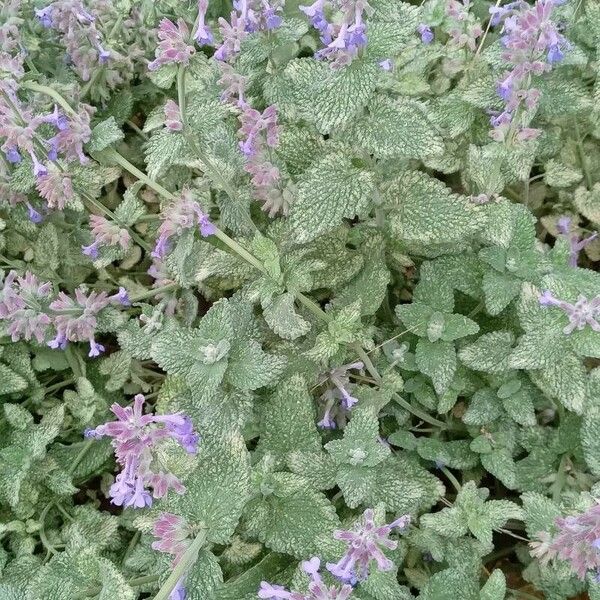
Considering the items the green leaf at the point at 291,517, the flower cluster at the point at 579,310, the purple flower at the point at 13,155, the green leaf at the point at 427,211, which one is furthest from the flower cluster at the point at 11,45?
the flower cluster at the point at 579,310

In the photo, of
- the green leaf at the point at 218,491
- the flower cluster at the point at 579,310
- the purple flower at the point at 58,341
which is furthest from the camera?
the purple flower at the point at 58,341

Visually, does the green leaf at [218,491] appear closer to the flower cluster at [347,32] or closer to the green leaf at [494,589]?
the green leaf at [494,589]

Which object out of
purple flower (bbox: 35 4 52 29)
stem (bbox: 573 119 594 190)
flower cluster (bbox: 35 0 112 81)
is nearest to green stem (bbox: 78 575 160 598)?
flower cluster (bbox: 35 0 112 81)

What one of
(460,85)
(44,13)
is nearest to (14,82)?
(44,13)

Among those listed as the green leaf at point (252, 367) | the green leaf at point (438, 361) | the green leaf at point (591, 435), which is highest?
the green leaf at point (591, 435)

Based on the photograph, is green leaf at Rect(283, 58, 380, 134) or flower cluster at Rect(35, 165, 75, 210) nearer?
green leaf at Rect(283, 58, 380, 134)

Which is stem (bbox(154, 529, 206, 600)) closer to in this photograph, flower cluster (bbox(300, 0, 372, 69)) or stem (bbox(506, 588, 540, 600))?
stem (bbox(506, 588, 540, 600))

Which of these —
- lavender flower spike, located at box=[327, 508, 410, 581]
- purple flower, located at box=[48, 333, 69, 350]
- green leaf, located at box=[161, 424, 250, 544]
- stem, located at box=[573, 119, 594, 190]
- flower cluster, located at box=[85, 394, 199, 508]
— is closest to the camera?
flower cluster, located at box=[85, 394, 199, 508]
